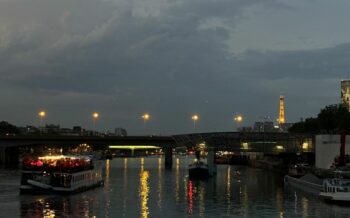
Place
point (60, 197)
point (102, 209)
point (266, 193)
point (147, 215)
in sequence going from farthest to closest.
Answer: point (266, 193)
point (60, 197)
point (102, 209)
point (147, 215)

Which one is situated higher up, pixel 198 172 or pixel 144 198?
pixel 198 172

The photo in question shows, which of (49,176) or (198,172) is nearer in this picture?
(49,176)

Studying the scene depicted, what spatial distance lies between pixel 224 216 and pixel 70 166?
3672cm

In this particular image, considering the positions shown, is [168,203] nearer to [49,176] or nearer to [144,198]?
[144,198]

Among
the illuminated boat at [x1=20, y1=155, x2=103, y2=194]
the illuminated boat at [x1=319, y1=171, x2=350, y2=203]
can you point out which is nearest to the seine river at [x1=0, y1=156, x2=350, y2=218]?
the illuminated boat at [x1=319, y1=171, x2=350, y2=203]

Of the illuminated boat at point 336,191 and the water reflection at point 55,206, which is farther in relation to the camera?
the illuminated boat at point 336,191

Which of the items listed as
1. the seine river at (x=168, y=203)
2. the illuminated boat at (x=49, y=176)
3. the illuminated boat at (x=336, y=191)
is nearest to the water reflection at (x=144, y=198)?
the seine river at (x=168, y=203)

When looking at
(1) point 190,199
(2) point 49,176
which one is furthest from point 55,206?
(1) point 190,199

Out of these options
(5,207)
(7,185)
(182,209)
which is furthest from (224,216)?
(7,185)

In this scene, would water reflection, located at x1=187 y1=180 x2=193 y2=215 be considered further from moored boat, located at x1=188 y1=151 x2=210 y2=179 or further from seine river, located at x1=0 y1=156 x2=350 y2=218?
moored boat, located at x1=188 y1=151 x2=210 y2=179

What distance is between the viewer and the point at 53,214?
271 feet

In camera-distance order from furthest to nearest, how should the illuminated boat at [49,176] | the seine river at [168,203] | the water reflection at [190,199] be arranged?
the illuminated boat at [49,176]
the water reflection at [190,199]
the seine river at [168,203]

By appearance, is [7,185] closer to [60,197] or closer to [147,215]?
[60,197]

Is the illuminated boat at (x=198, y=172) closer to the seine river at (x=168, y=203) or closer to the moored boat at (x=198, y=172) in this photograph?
the moored boat at (x=198, y=172)
